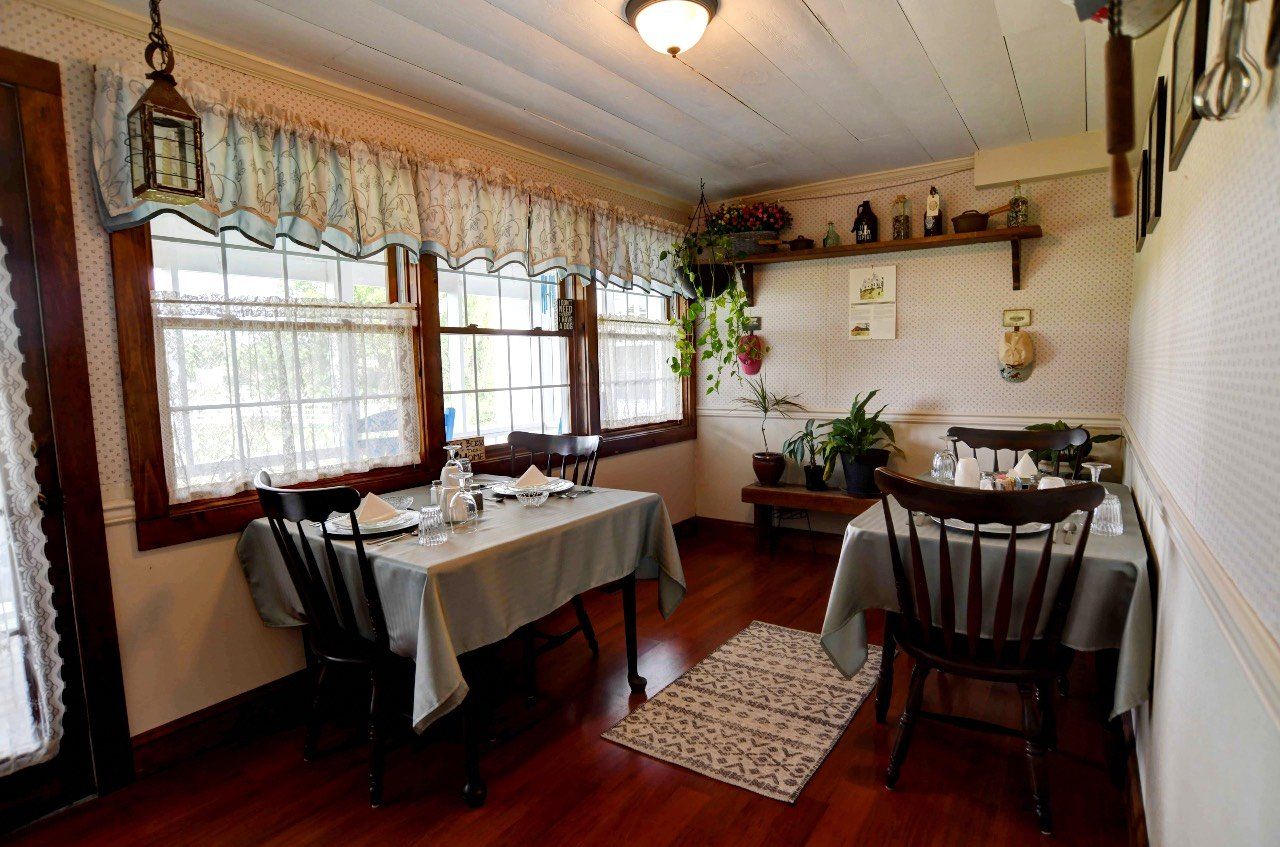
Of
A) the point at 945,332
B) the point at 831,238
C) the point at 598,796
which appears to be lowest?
the point at 598,796

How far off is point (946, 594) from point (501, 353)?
7.92 feet

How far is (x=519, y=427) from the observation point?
3.72 metres

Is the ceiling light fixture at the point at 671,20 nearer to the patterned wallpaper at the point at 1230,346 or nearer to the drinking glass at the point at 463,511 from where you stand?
the patterned wallpaper at the point at 1230,346

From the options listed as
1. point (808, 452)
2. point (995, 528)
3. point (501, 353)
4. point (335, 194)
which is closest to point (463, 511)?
point (335, 194)

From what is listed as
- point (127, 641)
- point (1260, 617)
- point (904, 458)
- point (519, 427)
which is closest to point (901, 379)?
point (904, 458)

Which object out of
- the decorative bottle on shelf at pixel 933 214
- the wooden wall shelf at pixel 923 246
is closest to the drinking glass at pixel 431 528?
the wooden wall shelf at pixel 923 246

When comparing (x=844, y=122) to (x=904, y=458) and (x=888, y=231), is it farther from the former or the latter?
(x=904, y=458)

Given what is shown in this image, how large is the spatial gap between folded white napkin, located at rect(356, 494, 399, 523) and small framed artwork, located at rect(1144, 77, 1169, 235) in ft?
8.57

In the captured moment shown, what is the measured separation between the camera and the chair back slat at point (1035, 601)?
1748 millimetres

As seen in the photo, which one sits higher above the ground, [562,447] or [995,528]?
[562,447]

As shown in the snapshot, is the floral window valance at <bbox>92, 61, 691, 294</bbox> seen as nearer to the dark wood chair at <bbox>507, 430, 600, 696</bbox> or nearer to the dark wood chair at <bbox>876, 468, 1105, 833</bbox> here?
the dark wood chair at <bbox>507, 430, 600, 696</bbox>

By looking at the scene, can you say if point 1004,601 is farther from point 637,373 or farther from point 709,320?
point 709,320

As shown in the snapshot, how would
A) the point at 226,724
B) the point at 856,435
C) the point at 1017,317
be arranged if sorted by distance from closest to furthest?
the point at 226,724, the point at 1017,317, the point at 856,435

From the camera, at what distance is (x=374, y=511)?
230 cm
